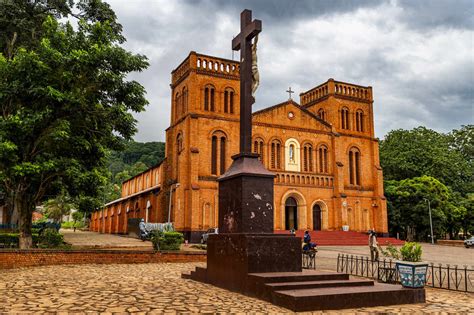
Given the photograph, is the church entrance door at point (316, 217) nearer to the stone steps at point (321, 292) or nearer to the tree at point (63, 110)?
the tree at point (63, 110)

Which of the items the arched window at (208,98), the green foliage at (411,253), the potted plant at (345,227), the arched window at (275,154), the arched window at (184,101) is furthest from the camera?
the potted plant at (345,227)

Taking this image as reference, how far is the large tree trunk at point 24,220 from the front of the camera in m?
14.8

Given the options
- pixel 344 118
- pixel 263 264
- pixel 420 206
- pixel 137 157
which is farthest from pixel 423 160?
pixel 137 157

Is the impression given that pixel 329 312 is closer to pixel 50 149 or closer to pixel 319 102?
pixel 50 149

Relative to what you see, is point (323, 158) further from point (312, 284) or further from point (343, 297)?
point (343, 297)

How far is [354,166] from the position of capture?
35312mm

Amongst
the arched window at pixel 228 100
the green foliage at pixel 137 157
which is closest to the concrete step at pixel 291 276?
the arched window at pixel 228 100

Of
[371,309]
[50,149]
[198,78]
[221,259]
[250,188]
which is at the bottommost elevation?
[371,309]

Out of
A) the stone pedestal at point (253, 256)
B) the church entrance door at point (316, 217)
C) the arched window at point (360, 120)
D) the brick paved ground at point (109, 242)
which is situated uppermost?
the arched window at point (360, 120)

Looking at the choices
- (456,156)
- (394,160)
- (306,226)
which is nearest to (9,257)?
(306,226)

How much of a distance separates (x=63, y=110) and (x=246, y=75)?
7.80 metres

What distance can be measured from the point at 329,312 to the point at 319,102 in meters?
32.0

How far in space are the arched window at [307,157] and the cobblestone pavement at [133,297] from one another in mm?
24456

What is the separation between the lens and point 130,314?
5676 millimetres
